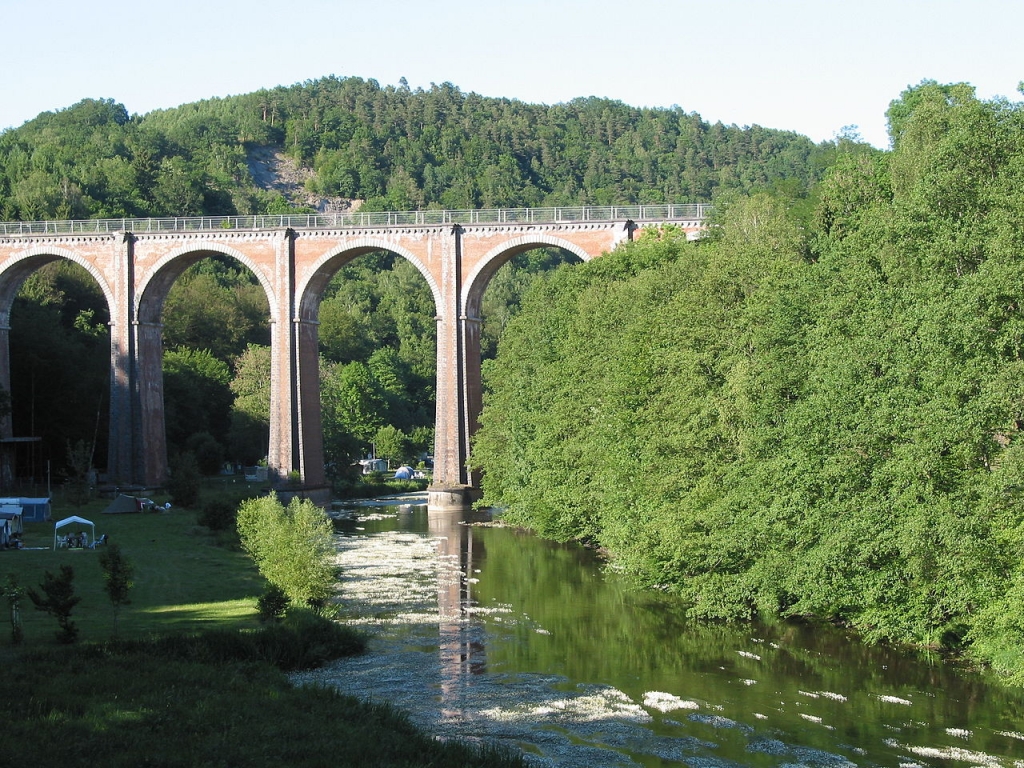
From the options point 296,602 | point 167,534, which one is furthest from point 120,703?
point 167,534

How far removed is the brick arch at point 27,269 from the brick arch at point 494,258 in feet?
61.7

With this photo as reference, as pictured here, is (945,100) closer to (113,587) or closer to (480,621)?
(480,621)

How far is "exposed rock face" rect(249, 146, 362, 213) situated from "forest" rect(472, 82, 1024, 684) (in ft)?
373

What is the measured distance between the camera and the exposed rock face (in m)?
144

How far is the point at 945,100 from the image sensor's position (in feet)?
90.4

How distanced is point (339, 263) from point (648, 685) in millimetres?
40143

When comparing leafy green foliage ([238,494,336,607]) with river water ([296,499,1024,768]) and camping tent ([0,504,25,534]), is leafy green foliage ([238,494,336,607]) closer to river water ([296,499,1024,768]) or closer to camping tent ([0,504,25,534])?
river water ([296,499,1024,768])

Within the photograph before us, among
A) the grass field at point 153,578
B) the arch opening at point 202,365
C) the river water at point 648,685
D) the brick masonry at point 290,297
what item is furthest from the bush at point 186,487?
the river water at point 648,685

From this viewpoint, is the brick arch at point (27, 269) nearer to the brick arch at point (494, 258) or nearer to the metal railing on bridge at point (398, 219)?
the metal railing on bridge at point (398, 219)

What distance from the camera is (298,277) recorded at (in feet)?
189

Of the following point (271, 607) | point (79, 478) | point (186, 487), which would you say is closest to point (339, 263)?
point (186, 487)

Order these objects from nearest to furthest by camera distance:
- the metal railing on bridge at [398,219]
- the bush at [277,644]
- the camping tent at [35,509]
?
1. the bush at [277,644]
2. the camping tent at [35,509]
3. the metal railing on bridge at [398,219]

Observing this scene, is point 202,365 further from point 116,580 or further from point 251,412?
point 116,580

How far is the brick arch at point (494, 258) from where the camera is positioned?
5411cm
